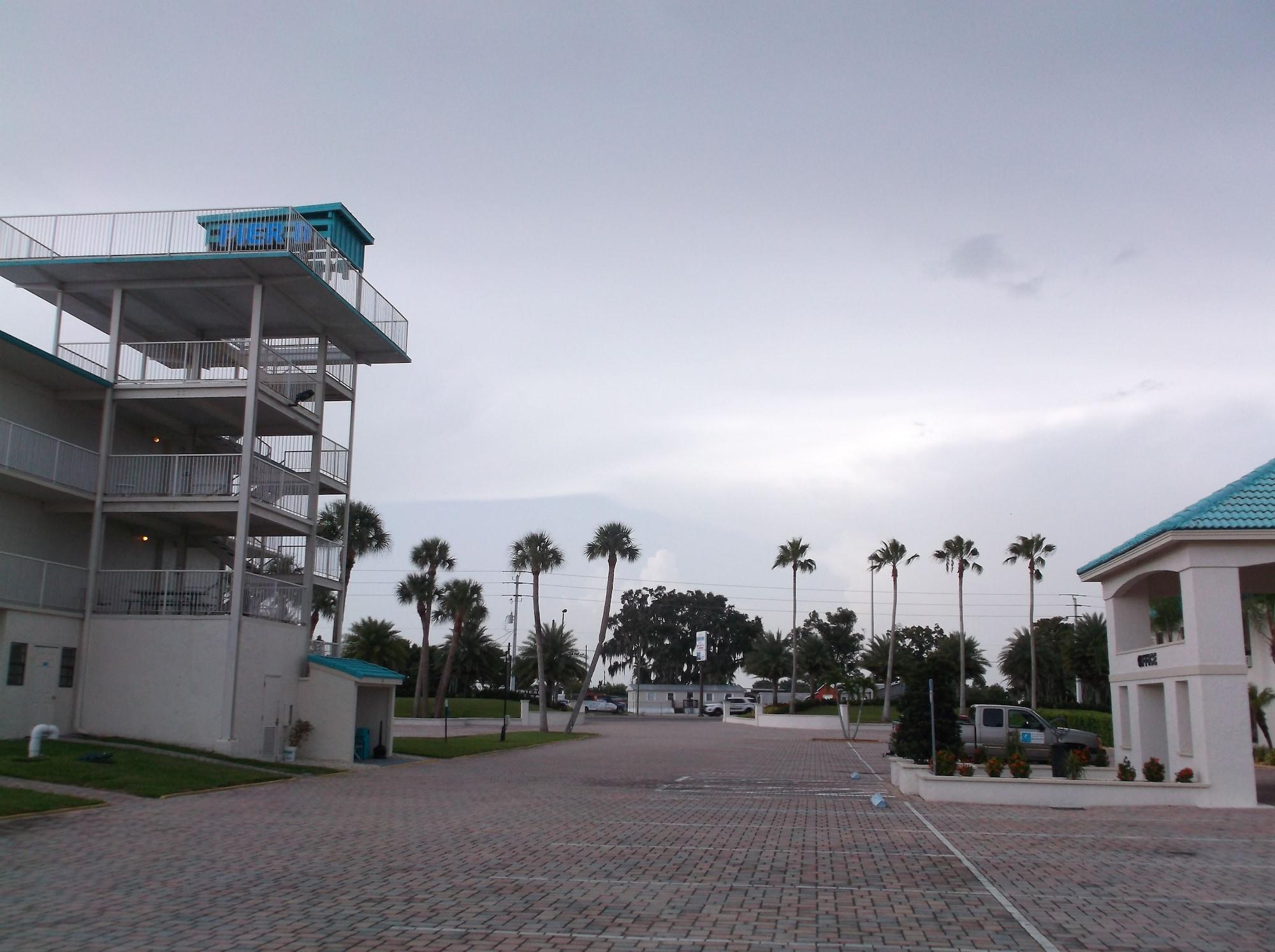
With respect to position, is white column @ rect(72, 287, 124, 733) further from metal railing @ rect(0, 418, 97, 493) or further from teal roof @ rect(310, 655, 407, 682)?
teal roof @ rect(310, 655, 407, 682)

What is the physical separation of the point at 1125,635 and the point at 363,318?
2213 cm

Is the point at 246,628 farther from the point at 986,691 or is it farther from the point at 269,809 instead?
the point at 986,691

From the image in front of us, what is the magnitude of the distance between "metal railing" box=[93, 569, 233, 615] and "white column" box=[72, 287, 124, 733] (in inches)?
13.5

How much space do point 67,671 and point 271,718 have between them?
495 cm

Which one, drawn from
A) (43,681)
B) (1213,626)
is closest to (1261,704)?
(1213,626)

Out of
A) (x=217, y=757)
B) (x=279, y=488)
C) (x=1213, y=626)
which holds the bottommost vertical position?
(x=217, y=757)

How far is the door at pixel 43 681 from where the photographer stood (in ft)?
78.8

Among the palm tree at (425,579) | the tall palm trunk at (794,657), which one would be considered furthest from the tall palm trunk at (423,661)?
the tall palm trunk at (794,657)

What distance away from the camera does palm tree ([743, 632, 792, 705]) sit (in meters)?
89.1

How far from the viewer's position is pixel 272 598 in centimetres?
2834

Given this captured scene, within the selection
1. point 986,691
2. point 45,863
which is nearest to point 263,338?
point 45,863

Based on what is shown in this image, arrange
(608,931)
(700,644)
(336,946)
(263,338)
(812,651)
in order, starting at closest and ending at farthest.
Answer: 1. (336,946)
2. (608,931)
3. (263,338)
4. (812,651)
5. (700,644)

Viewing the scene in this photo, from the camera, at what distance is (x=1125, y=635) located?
2575 centimetres

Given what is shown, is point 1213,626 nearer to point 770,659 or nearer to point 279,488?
point 279,488
